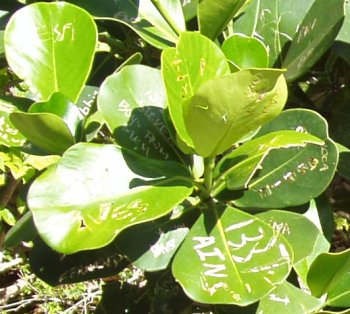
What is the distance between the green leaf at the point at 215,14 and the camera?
898 millimetres

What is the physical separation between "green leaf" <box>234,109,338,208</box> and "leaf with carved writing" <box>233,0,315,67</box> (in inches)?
5.8

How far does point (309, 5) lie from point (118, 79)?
320 mm

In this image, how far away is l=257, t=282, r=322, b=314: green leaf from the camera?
0.91 meters

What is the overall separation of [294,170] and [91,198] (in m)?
0.28

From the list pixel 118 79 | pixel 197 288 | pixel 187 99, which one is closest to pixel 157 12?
pixel 118 79

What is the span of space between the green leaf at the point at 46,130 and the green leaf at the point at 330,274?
0.36 metres

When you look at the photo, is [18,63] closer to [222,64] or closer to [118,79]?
[118,79]

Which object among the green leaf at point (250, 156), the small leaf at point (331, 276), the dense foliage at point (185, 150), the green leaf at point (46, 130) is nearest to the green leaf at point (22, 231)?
the dense foliage at point (185, 150)

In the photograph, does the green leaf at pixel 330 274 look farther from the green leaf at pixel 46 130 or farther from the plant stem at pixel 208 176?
the green leaf at pixel 46 130

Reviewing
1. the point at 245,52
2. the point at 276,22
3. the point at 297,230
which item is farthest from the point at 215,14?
the point at 297,230

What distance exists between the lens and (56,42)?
2.94 feet

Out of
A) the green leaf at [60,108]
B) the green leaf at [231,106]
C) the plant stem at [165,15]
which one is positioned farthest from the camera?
the plant stem at [165,15]

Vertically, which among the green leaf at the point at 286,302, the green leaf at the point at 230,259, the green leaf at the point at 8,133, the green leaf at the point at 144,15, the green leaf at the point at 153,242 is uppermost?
the green leaf at the point at 144,15

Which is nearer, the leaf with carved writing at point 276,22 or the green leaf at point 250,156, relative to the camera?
the green leaf at point 250,156
